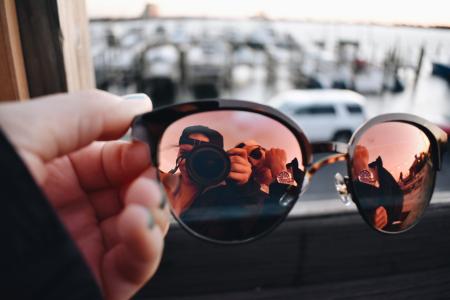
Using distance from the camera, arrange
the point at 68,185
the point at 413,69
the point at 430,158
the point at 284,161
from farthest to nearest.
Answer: the point at 413,69, the point at 430,158, the point at 284,161, the point at 68,185

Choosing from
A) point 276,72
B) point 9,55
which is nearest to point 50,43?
point 9,55

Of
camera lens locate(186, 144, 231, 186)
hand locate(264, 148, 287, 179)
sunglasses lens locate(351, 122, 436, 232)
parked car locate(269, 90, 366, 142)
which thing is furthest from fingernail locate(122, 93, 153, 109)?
parked car locate(269, 90, 366, 142)

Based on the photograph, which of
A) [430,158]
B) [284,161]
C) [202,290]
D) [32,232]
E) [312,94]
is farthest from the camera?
[312,94]

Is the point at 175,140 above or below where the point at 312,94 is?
above

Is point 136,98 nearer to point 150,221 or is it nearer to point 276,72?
point 150,221

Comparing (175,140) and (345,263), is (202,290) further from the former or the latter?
(175,140)

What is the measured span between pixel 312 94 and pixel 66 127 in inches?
163

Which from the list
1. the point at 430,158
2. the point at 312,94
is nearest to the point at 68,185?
the point at 430,158

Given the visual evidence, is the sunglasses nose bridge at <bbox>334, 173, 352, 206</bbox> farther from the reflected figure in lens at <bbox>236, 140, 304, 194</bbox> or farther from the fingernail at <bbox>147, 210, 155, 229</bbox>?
the fingernail at <bbox>147, 210, 155, 229</bbox>

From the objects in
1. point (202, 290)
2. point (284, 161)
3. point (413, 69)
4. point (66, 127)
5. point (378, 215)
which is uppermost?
point (66, 127)

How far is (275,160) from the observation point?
1.82 feet

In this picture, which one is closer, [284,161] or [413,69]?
[284,161]

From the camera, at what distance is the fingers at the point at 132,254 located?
12.3 inches

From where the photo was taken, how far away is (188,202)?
1.67ft
